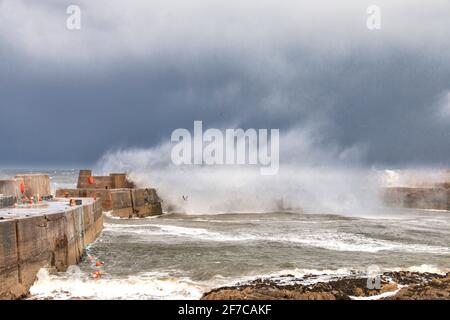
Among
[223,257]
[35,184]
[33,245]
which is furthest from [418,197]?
[33,245]

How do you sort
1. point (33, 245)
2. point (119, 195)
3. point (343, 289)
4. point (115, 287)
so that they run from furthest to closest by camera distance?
1. point (119, 195)
2. point (33, 245)
3. point (115, 287)
4. point (343, 289)

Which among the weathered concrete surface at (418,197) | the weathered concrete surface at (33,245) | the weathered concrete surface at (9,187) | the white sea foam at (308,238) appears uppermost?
the weathered concrete surface at (9,187)

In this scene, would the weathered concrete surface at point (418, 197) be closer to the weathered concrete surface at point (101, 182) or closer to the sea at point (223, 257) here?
the sea at point (223, 257)

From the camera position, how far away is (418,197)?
1793 inches

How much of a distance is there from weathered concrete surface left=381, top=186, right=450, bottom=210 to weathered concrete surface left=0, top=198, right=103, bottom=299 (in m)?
36.5

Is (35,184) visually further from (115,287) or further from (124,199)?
(115,287)

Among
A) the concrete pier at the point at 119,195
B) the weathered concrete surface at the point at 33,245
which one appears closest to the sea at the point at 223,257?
the weathered concrete surface at the point at 33,245

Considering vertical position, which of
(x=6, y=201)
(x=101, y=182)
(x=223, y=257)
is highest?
(x=6, y=201)

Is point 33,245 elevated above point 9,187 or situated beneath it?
situated beneath

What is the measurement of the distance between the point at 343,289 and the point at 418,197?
36.6 m

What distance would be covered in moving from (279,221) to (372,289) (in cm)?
1924

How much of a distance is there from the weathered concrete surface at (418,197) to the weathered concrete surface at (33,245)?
3652 centimetres

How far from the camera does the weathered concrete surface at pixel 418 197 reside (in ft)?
145
